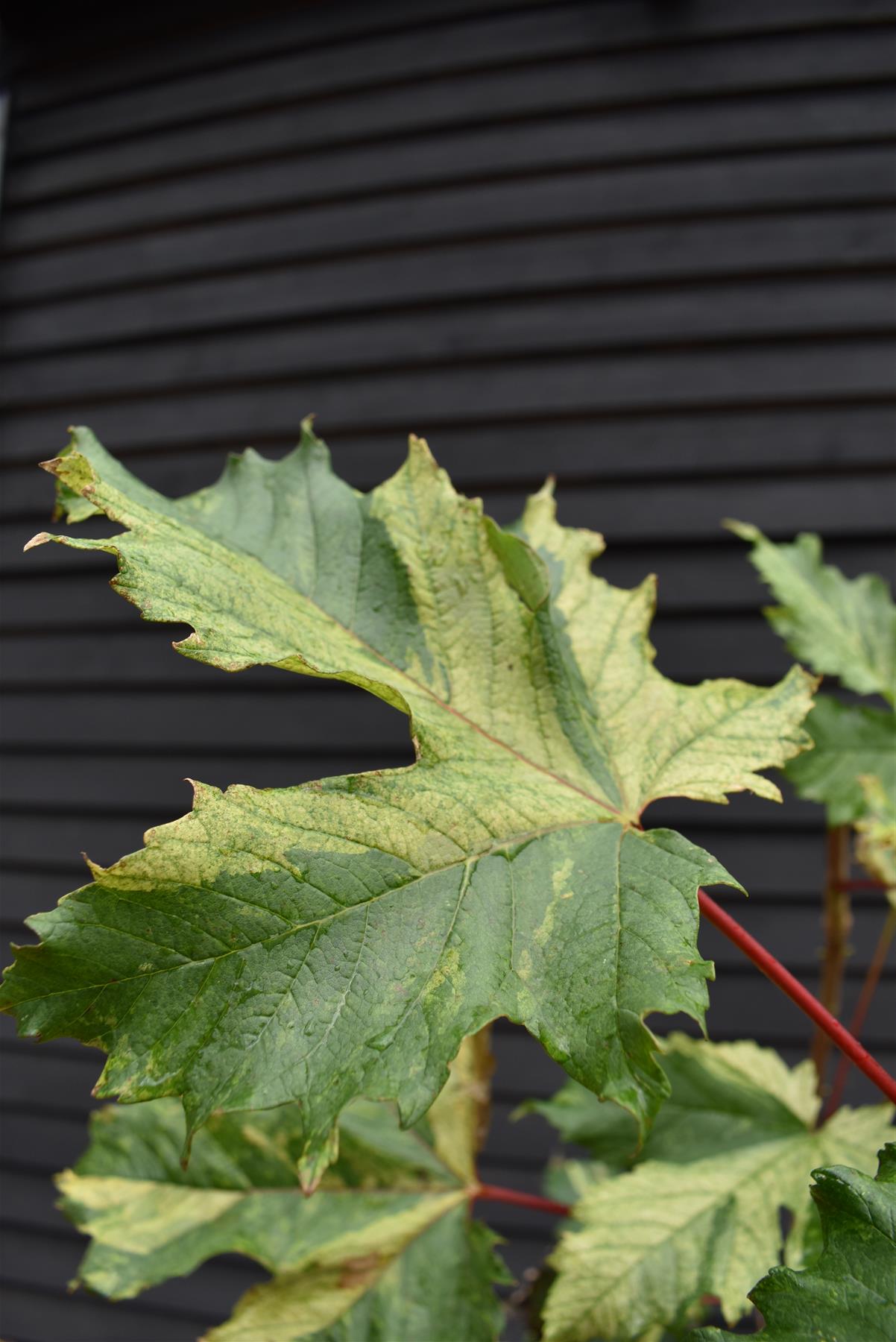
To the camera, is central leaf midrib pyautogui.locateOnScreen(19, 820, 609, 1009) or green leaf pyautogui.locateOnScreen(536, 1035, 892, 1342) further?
green leaf pyautogui.locateOnScreen(536, 1035, 892, 1342)

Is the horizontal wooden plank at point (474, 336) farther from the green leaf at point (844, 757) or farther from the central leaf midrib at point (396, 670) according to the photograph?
the central leaf midrib at point (396, 670)

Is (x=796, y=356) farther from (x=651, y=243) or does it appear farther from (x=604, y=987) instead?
(x=604, y=987)

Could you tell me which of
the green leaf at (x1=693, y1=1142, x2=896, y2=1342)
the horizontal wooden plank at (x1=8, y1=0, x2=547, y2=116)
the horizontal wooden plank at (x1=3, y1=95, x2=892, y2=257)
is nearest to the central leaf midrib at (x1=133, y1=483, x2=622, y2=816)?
the green leaf at (x1=693, y1=1142, x2=896, y2=1342)

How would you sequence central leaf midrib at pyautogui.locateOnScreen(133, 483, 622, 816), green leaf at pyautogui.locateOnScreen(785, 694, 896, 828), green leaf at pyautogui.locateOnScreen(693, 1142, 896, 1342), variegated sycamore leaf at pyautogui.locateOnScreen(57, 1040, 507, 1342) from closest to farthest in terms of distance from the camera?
green leaf at pyautogui.locateOnScreen(693, 1142, 896, 1342), central leaf midrib at pyautogui.locateOnScreen(133, 483, 622, 816), variegated sycamore leaf at pyautogui.locateOnScreen(57, 1040, 507, 1342), green leaf at pyautogui.locateOnScreen(785, 694, 896, 828)

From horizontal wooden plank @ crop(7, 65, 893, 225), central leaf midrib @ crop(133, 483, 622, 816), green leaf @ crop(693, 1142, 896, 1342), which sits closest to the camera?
green leaf @ crop(693, 1142, 896, 1342)

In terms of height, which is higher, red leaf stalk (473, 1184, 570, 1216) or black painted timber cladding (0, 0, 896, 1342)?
black painted timber cladding (0, 0, 896, 1342)

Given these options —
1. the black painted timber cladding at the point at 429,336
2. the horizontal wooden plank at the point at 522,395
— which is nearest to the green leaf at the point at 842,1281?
the black painted timber cladding at the point at 429,336

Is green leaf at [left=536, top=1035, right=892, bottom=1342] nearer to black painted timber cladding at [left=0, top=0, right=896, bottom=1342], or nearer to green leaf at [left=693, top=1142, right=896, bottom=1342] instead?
green leaf at [left=693, top=1142, right=896, bottom=1342]
